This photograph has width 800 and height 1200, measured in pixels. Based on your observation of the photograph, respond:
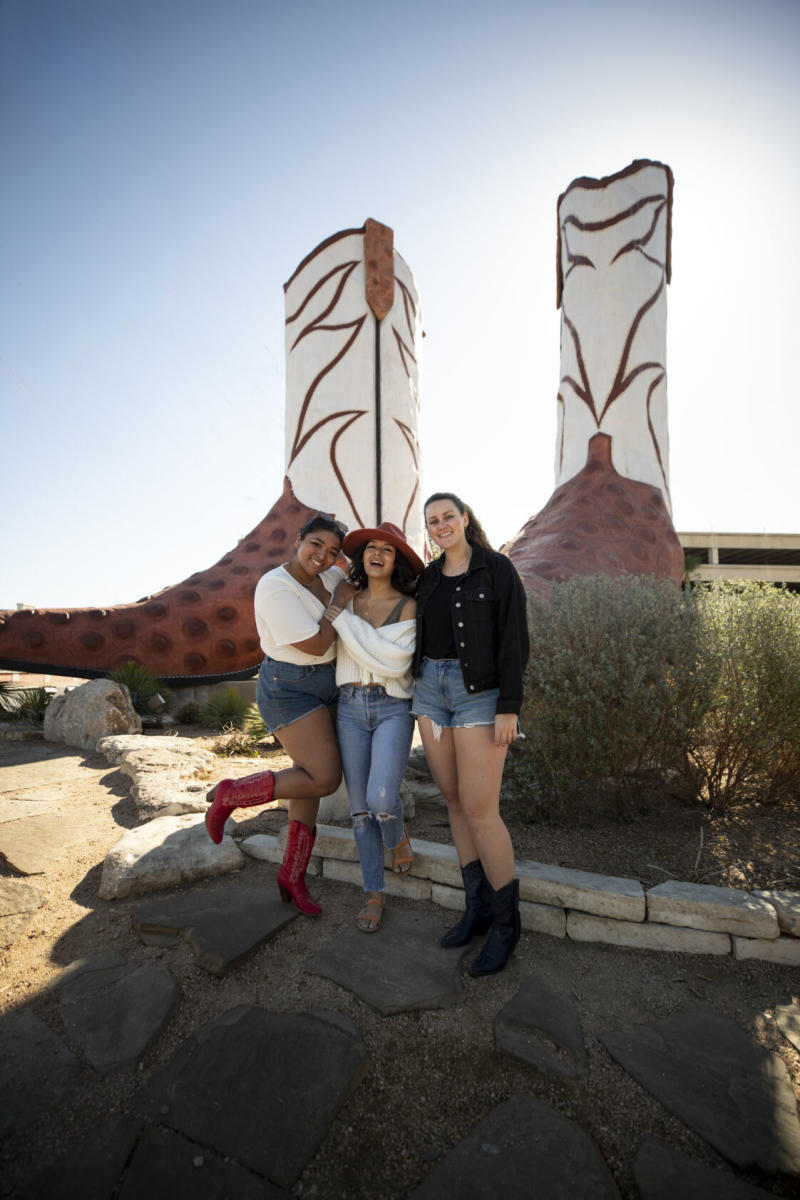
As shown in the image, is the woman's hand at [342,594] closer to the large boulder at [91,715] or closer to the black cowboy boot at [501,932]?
the black cowboy boot at [501,932]

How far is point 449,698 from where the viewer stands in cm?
208

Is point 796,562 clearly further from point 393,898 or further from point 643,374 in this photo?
point 393,898

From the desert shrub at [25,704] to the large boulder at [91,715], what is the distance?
0.83 metres

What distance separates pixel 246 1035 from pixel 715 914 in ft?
5.11

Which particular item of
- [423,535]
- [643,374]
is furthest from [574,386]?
[423,535]

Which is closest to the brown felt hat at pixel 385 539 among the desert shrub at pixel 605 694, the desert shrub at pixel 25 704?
the desert shrub at pixel 605 694

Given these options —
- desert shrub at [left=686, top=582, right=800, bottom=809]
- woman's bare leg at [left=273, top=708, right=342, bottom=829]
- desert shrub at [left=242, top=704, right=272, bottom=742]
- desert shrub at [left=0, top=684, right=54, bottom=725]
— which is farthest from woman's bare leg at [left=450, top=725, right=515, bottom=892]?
desert shrub at [left=0, top=684, right=54, bottom=725]

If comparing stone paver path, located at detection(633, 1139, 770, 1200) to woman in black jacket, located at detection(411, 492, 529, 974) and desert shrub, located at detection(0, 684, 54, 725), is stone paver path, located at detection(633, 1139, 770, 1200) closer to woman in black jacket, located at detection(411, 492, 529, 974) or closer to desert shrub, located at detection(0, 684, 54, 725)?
woman in black jacket, located at detection(411, 492, 529, 974)

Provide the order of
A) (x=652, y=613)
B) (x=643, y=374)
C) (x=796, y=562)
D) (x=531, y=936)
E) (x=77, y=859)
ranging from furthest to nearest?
1. (x=796, y=562)
2. (x=643, y=374)
3. (x=652, y=613)
4. (x=77, y=859)
5. (x=531, y=936)

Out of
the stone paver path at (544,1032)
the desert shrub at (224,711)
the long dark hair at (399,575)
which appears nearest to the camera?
the stone paver path at (544,1032)

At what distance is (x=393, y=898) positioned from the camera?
7.88ft

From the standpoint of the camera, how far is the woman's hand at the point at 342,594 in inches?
89.7

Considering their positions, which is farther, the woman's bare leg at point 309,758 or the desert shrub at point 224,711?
the desert shrub at point 224,711

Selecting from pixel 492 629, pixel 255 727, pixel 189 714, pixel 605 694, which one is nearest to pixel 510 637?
pixel 492 629
